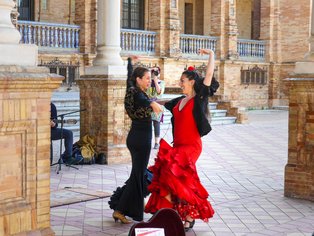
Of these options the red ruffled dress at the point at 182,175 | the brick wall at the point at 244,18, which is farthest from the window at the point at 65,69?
the brick wall at the point at 244,18

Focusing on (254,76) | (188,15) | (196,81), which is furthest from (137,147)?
(188,15)

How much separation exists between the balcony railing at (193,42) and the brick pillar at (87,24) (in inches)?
209

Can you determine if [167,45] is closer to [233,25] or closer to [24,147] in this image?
[233,25]

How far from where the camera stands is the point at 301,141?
8.73m

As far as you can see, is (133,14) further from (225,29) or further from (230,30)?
(230,30)

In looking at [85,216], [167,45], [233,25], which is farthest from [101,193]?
[233,25]

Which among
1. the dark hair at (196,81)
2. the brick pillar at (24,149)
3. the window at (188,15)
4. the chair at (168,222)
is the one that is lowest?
the chair at (168,222)

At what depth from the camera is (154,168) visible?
6.68 m

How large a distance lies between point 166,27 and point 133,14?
4.15 meters

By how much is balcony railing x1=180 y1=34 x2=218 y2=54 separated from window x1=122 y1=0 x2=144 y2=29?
124 inches

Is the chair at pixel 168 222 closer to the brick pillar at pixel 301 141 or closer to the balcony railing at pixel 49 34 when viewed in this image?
the brick pillar at pixel 301 141

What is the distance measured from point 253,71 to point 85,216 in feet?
77.1

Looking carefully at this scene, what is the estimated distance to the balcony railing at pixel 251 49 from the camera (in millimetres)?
29547

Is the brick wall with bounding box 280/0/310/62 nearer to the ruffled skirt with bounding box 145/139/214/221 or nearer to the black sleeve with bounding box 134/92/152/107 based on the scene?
the black sleeve with bounding box 134/92/152/107
